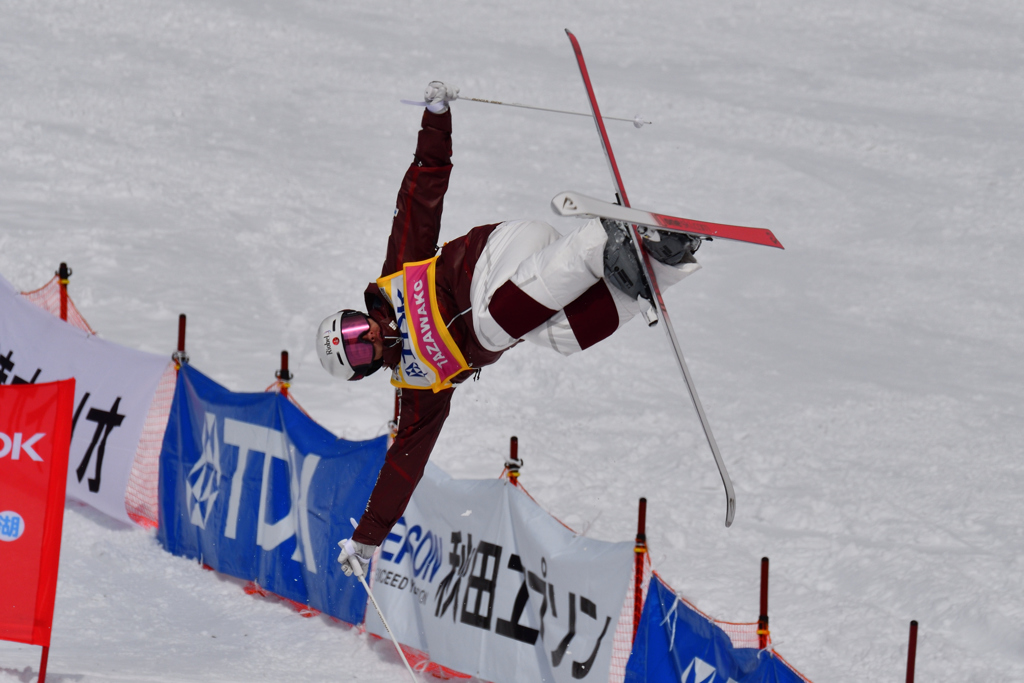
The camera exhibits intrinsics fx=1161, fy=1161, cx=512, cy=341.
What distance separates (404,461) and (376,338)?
65 centimetres

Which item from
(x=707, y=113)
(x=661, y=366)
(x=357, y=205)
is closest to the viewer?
(x=661, y=366)

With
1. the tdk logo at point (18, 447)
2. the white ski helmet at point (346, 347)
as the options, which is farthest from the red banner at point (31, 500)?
the white ski helmet at point (346, 347)

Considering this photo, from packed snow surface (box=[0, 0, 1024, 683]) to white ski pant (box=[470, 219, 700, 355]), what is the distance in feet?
8.38

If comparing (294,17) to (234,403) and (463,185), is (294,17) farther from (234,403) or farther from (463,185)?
(234,403)

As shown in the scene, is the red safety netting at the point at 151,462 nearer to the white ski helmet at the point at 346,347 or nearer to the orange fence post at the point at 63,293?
the orange fence post at the point at 63,293

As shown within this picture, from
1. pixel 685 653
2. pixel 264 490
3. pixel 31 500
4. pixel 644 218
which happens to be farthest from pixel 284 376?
pixel 644 218

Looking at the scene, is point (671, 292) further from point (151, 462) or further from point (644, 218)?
point (644, 218)

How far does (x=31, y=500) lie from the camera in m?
5.10

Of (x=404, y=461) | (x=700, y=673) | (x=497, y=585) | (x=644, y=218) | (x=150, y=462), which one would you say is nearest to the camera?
(x=644, y=218)

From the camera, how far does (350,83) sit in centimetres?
1619

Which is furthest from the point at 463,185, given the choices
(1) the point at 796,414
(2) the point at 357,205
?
(1) the point at 796,414

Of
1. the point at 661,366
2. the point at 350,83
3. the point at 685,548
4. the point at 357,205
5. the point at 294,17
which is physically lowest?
the point at 685,548

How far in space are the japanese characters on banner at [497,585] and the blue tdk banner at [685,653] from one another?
199 millimetres

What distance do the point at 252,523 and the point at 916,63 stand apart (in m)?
14.1
